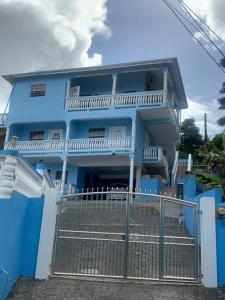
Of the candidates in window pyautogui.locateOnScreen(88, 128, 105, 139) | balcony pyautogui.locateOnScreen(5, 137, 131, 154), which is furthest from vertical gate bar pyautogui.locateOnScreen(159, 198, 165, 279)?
window pyautogui.locateOnScreen(88, 128, 105, 139)

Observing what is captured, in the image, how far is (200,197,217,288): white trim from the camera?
23.1 ft

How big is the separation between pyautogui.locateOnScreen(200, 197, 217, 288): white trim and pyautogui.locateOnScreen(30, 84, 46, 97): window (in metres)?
18.4

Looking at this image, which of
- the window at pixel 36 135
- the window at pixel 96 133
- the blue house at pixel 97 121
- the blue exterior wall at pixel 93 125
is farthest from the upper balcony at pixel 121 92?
the window at pixel 36 135

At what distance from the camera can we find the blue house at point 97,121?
20.5 m

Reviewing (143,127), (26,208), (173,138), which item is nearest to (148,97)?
(143,127)

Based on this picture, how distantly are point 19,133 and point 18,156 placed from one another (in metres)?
18.5

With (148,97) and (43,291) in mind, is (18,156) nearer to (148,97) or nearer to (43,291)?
(43,291)

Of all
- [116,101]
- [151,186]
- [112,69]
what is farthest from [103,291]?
[112,69]

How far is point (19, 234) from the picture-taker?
7277 millimetres

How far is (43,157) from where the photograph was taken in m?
22.0

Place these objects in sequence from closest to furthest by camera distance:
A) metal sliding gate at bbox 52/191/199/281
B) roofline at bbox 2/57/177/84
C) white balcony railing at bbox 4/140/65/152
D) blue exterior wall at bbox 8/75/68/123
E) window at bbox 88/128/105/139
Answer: metal sliding gate at bbox 52/191/199/281, roofline at bbox 2/57/177/84, white balcony railing at bbox 4/140/65/152, window at bbox 88/128/105/139, blue exterior wall at bbox 8/75/68/123

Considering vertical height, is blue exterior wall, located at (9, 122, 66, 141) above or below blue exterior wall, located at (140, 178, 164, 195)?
Result: above

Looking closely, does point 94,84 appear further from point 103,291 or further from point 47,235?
point 103,291

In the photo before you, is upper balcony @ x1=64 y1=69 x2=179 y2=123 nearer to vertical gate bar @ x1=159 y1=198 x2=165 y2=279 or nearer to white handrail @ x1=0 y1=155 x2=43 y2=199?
vertical gate bar @ x1=159 y1=198 x2=165 y2=279
